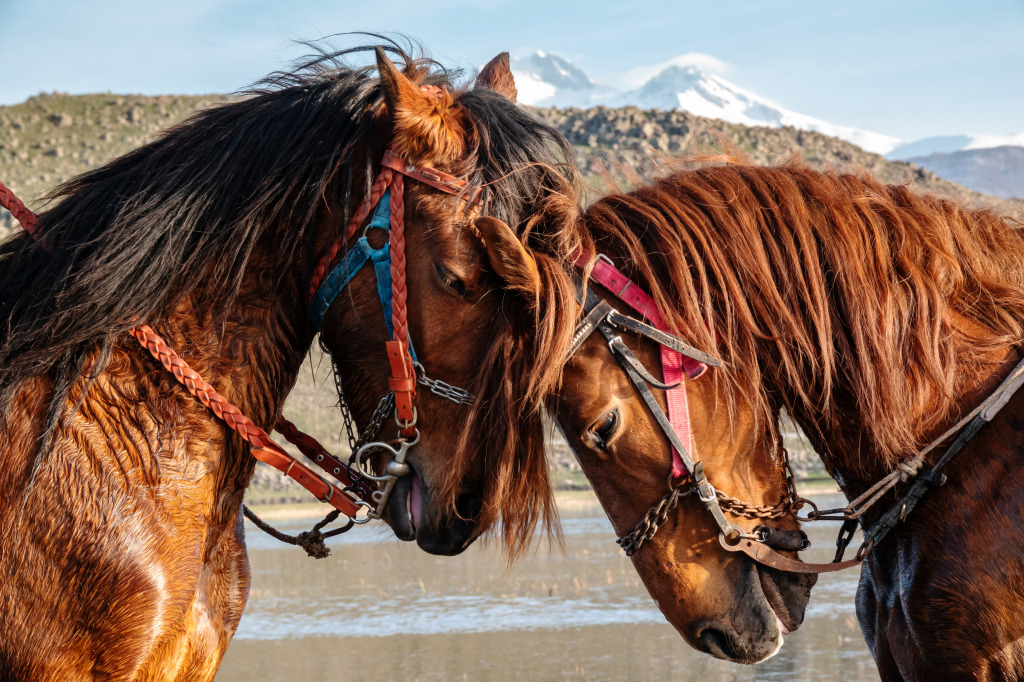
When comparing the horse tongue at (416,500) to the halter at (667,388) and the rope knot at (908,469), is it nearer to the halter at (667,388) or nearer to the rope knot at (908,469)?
the halter at (667,388)

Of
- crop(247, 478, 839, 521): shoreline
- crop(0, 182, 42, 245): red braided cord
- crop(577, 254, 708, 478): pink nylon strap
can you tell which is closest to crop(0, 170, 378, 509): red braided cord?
crop(0, 182, 42, 245): red braided cord

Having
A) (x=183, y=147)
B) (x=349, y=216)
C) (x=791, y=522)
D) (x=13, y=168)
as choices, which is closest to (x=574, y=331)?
(x=349, y=216)

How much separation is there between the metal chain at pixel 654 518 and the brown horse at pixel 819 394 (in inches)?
1.4

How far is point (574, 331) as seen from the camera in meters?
2.54

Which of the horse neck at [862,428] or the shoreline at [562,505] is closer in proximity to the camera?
the horse neck at [862,428]

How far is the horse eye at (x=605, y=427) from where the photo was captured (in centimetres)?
256

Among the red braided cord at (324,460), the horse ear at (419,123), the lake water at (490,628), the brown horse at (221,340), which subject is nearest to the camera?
the brown horse at (221,340)

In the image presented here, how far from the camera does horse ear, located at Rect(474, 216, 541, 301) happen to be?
242cm

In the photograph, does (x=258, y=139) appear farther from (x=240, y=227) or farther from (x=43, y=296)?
(x=43, y=296)

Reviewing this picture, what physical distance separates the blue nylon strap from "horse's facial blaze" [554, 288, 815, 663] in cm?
55

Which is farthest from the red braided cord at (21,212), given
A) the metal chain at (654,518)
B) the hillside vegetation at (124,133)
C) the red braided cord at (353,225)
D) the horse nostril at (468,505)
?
the hillside vegetation at (124,133)

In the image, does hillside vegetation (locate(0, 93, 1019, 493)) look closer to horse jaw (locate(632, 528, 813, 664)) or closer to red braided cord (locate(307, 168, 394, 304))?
red braided cord (locate(307, 168, 394, 304))

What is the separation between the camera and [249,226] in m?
2.61

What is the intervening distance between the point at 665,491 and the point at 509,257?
0.83 metres
